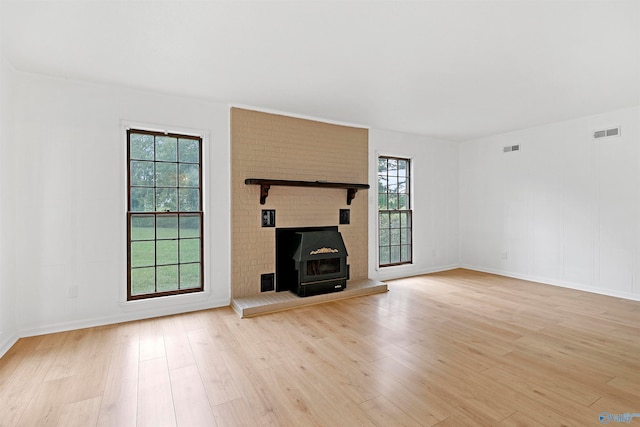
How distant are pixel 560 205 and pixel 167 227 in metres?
5.94

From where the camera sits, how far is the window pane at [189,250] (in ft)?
12.9

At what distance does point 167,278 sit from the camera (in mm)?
3861

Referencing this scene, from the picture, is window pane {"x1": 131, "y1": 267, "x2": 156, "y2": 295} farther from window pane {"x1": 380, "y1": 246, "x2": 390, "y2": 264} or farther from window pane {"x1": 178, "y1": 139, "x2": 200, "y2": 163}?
window pane {"x1": 380, "y1": 246, "x2": 390, "y2": 264}

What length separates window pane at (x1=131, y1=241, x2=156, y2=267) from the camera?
12.1 ft

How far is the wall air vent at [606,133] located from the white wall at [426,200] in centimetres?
233

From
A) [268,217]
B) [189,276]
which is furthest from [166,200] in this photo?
[268,217]

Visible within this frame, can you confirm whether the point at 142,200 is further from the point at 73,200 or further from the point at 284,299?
the point at 284,299

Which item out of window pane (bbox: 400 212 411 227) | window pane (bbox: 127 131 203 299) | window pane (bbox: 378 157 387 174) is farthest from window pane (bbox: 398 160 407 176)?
window pane (bbox: 127 131 203 299)

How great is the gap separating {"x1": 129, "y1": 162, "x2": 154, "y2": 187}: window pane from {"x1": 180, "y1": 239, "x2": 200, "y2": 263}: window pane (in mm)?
832

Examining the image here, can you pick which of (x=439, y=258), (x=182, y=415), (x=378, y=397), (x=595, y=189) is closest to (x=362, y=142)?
(x=439, y=258)

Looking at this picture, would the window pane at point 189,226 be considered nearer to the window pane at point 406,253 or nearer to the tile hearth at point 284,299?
the tile hearth at point 284,299

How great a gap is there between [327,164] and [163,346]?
3243mm

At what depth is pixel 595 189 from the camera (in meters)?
4.64

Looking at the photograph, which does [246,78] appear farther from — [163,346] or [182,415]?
[182,415]
